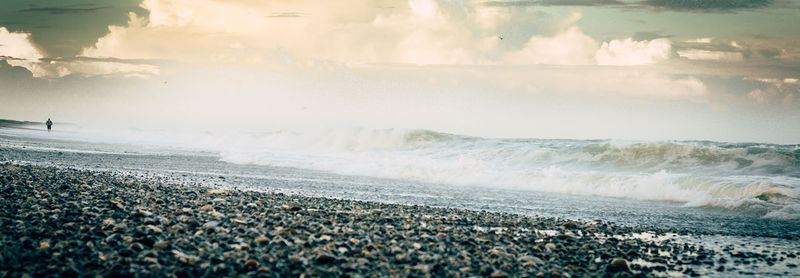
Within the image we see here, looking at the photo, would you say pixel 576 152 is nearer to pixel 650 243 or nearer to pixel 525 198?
pixel 525 198

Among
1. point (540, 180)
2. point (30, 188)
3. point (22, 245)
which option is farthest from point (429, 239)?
point (540, 180)

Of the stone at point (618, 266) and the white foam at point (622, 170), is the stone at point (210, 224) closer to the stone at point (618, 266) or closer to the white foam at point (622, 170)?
the stone at point (618, 266)

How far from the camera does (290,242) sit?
247 inches

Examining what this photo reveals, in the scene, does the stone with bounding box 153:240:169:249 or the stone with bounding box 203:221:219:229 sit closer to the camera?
the stone with bounding box 153:240:169:249

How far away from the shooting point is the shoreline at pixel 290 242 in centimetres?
517

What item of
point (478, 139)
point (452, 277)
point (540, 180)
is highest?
point (478, 139)

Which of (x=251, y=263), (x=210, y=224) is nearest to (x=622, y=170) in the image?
(x=210, y=224)

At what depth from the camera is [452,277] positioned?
530cm

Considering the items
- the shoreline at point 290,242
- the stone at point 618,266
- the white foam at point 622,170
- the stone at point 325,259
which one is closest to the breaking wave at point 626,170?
the white foam at point 622,170

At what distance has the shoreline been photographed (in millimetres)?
5172

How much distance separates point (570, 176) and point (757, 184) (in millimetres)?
5164

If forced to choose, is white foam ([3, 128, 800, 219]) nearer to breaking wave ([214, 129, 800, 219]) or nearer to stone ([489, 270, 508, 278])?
breaking wave ([214, 129, 800, 219])

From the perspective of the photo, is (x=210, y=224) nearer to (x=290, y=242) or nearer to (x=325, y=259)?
(x=290, y=242)

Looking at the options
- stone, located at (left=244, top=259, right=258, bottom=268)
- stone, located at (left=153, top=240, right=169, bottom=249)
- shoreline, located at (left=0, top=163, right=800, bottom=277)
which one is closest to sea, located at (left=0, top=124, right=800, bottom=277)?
shoreline, located at (left=0, top=163, right=800, bottom=277)
